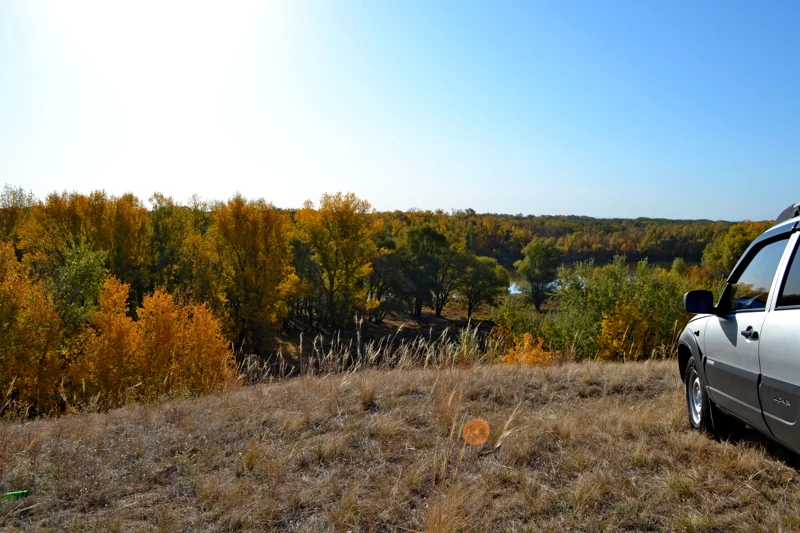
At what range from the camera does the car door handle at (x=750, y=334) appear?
3044 millimetres

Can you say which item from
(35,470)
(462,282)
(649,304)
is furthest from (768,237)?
(462,282)

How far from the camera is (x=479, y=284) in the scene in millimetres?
50500

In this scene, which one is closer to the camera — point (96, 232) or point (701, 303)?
point (701, 303)

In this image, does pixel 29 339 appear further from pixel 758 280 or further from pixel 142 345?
pixel 758 280

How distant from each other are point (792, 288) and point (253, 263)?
29989 millimetres

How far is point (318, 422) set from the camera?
15.7ft

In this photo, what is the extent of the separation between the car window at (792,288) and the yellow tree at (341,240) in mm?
31742

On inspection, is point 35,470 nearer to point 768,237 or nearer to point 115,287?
point 768,237

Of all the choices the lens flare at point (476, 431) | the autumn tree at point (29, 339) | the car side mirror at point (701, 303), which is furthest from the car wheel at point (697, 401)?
the autumn tree at point (29, 339)

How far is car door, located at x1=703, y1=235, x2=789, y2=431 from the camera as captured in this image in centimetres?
309

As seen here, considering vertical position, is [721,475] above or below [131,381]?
above

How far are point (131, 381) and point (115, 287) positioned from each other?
22.1 feet

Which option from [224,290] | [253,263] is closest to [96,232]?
[224,290]

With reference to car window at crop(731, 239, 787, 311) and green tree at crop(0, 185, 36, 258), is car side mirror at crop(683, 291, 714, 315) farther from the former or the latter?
green tree at crop(0, 185, 36, 258)
